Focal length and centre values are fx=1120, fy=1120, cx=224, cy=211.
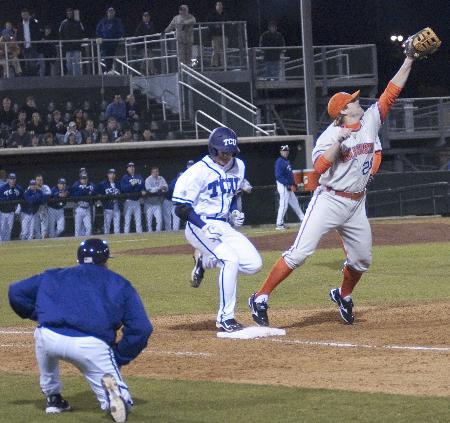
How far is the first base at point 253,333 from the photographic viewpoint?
370 inches

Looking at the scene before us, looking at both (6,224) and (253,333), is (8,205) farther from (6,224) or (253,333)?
(253,333)

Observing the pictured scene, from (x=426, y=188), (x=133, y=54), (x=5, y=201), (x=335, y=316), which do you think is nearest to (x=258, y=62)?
(x=133, y=54)

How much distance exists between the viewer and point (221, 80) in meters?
30.1

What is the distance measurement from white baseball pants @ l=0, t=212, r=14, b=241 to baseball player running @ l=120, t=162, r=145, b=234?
2.62m

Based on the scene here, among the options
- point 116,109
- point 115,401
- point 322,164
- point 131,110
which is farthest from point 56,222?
point 115,401

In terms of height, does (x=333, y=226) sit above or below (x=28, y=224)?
above

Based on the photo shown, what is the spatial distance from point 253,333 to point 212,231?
0.93m

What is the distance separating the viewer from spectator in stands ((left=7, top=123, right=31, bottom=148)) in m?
26.8

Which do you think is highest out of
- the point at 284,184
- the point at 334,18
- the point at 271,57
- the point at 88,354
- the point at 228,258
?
the point at 334,18

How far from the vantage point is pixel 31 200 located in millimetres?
25109

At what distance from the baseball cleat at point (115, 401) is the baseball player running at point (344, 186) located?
3.71m

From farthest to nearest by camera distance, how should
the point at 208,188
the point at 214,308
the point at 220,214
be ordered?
1. the point at 214,308
2. the point at 220,214
3. the point at 208,188

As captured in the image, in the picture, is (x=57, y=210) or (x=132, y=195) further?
(x=132, y=195)

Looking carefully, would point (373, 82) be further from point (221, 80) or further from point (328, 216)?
point (328, 216)
